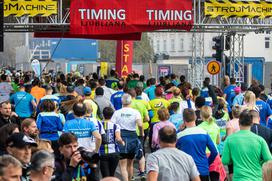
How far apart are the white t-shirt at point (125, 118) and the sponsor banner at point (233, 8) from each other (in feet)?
24.7

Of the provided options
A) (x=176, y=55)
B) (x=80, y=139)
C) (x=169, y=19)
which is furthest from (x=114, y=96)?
(x=176, y=55)

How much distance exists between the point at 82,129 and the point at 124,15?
8.93 meters

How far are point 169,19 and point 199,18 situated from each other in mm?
1112

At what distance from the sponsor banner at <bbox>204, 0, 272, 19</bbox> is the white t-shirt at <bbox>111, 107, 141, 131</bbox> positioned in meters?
7.52

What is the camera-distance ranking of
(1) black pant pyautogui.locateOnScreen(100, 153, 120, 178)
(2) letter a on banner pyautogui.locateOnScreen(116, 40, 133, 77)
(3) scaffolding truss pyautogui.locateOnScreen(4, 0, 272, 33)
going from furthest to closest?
(2) letter a on banner pyautogui.locateOnScreen(116, 40, 133, 77)
(3) scaffolding truss pyautogui.locateOnScreen(4, 0, 272, 33)
(1) black pant pyautogui.locateOnScreen(100, 153, 120, 178)

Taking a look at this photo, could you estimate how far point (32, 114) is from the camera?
56.8 ft

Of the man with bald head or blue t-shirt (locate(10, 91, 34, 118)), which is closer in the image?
the man with bald head

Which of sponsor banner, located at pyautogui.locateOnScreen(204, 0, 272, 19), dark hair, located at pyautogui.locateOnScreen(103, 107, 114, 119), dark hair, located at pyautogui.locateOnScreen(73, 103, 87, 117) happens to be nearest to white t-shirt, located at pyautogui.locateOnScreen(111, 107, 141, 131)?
dark hair, located at pyautogui.locateOnScreen(103, 107, 114, 119)

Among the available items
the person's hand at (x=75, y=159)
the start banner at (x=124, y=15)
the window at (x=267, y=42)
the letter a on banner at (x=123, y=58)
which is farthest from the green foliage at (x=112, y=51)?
the person's hand at (x=75, y=159)

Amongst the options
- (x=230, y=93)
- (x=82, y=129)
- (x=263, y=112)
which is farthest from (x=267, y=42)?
(x=82, y=129)

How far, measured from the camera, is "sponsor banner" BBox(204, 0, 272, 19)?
20.7 meters

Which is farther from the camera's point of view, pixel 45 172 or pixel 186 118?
pixel 186 118

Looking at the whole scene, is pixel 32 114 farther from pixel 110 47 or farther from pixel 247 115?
pixel 110 47

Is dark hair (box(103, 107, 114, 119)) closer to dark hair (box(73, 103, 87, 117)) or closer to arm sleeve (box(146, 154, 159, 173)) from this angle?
dark hair (box(73, 103, 87, 117))
